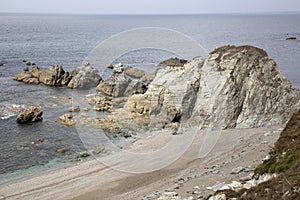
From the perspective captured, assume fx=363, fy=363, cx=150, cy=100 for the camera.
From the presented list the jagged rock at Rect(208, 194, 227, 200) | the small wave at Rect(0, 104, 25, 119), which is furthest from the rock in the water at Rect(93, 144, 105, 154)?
the jagged rock at Rect(208, 194, 227, 200)

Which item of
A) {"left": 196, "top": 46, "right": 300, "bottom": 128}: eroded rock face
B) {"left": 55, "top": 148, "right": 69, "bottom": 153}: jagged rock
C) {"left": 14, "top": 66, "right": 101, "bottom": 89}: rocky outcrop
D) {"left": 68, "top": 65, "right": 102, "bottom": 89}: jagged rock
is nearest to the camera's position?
{"left": 55, "top": 148, "right": 69, "bottom": 153}: jagged rock

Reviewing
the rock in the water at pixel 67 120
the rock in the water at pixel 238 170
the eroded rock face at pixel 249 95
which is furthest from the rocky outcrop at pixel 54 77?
the rock in the water at pixel 238 170

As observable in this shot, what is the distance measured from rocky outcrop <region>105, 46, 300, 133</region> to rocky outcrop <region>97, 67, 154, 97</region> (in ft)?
8.53

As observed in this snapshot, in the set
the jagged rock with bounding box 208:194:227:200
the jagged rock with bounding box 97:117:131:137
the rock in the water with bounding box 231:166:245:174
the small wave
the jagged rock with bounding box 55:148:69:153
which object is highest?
the jagged rock with bounding box 208:194:227:200

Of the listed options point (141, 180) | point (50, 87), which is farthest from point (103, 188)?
point (50, 87)

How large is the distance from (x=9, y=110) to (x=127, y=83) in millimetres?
10705

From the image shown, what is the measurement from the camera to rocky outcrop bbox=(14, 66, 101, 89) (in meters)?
40.2

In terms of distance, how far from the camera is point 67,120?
29.2 meters

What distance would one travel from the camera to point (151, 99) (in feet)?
88.9

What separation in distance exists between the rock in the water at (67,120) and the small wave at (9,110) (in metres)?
4.55

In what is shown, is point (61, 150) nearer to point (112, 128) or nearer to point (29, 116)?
point (112, 128)

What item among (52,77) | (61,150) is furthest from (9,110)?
(52,77)

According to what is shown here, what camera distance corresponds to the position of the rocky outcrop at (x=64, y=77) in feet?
132

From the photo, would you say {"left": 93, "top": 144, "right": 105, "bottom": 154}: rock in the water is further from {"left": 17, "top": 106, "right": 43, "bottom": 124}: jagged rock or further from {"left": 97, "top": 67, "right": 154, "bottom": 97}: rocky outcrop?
{"left": 17, "top": 106, "right": 43, "bottom": 124}: jagged rock
